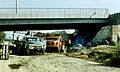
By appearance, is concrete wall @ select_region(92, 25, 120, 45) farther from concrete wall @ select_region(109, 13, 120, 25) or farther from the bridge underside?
the bridge underside

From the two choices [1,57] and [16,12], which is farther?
[16,12]

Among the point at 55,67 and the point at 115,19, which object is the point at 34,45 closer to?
the point at 55,67

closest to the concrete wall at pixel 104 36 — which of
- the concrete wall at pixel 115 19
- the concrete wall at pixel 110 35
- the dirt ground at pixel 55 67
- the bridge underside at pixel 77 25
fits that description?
the concrete wall at pixel 110 35

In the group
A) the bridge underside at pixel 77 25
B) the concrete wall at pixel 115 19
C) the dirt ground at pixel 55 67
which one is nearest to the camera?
the dirt ground at pixel 55 67

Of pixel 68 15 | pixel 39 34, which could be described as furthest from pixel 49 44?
pixel 68 15

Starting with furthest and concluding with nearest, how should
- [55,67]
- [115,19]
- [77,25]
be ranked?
[77,25] < [115,19] < [55,67]

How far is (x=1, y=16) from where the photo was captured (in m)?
35.0

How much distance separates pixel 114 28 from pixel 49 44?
12.3m

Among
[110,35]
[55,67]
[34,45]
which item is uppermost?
[55,67]

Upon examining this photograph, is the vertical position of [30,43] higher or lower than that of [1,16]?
lower

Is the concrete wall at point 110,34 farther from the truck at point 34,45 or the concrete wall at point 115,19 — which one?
the truck at point 34,45

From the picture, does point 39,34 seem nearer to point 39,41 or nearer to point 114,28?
point 39,41

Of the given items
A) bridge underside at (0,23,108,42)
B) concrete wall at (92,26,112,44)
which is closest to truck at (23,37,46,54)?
concrete wall at (92,26,112,44)

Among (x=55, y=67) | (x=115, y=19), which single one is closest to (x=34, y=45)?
(x=55, y=67)
